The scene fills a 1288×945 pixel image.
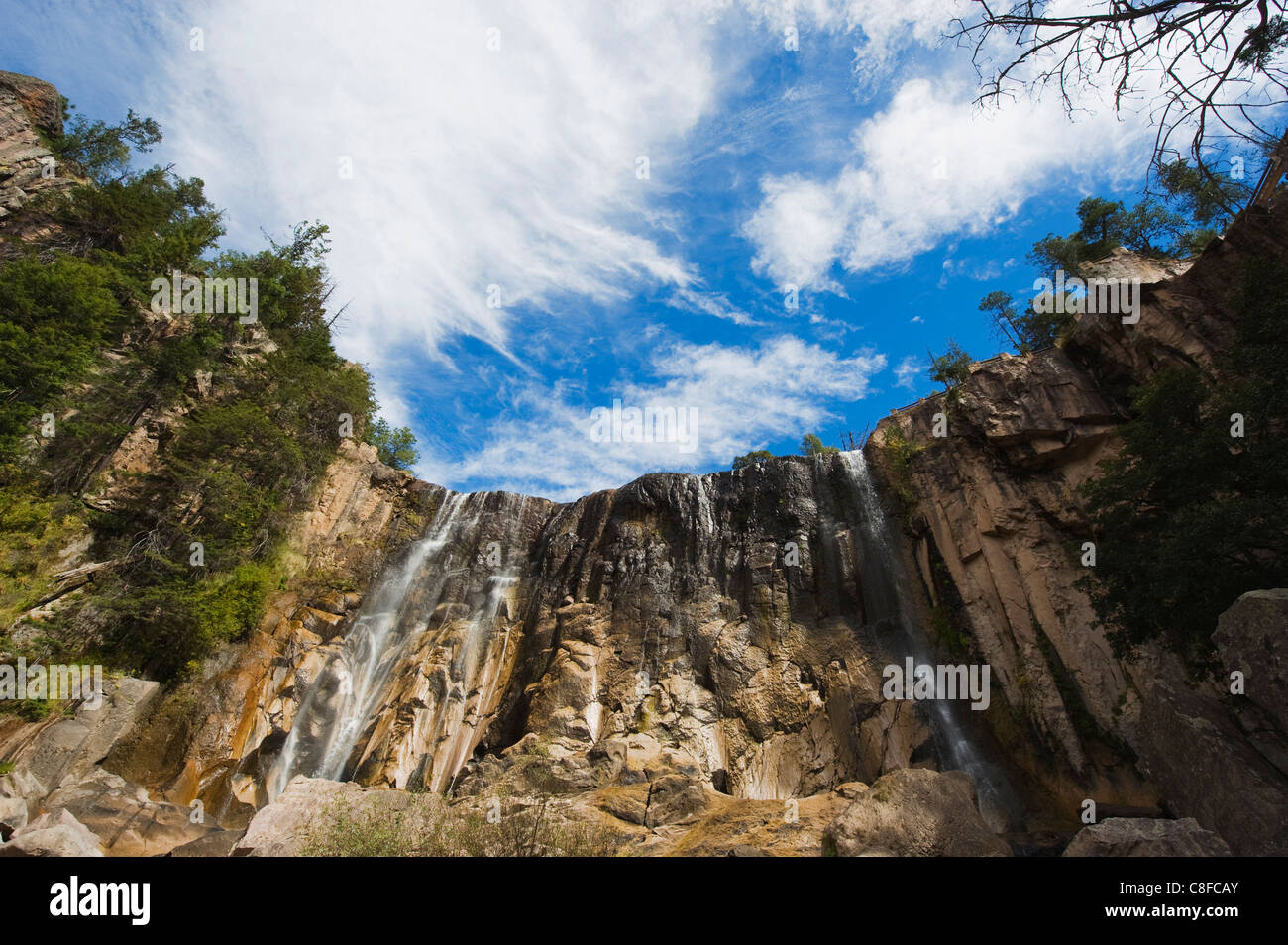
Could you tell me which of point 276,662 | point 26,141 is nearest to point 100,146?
point 26,141

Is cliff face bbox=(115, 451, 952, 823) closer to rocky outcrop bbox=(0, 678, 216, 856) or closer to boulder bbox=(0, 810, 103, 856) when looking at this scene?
rocky outcrop bbox=(0, 678, 216, 856)

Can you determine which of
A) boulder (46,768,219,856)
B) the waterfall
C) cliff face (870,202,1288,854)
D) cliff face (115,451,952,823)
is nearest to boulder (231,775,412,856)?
boulder (46,768,219,856)

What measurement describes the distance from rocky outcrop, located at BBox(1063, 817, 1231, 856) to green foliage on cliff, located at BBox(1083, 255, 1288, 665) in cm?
672

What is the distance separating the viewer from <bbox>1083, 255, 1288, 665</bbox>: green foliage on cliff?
1138cm

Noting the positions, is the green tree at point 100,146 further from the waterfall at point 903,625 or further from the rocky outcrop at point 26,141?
the waterfall at point 903,625

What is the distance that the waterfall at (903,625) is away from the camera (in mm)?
15977

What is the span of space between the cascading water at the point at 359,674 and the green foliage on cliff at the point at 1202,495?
74.4 feet

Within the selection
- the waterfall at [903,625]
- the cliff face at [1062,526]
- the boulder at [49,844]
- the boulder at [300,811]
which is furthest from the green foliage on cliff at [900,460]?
the boulder at [49,844]

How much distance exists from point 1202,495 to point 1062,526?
5920 millimetres

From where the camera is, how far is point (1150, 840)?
22.4ft

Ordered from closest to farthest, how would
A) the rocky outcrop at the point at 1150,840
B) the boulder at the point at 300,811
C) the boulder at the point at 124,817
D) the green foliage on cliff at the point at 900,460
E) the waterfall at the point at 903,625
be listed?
the rocky outcrop at the point at 1150,840 → the boulder at the point at 300,811 → the boulder at the point at 124,817 → the waterfall at the point at 903,625 → the green foliage on cliff at the point at 900,460
